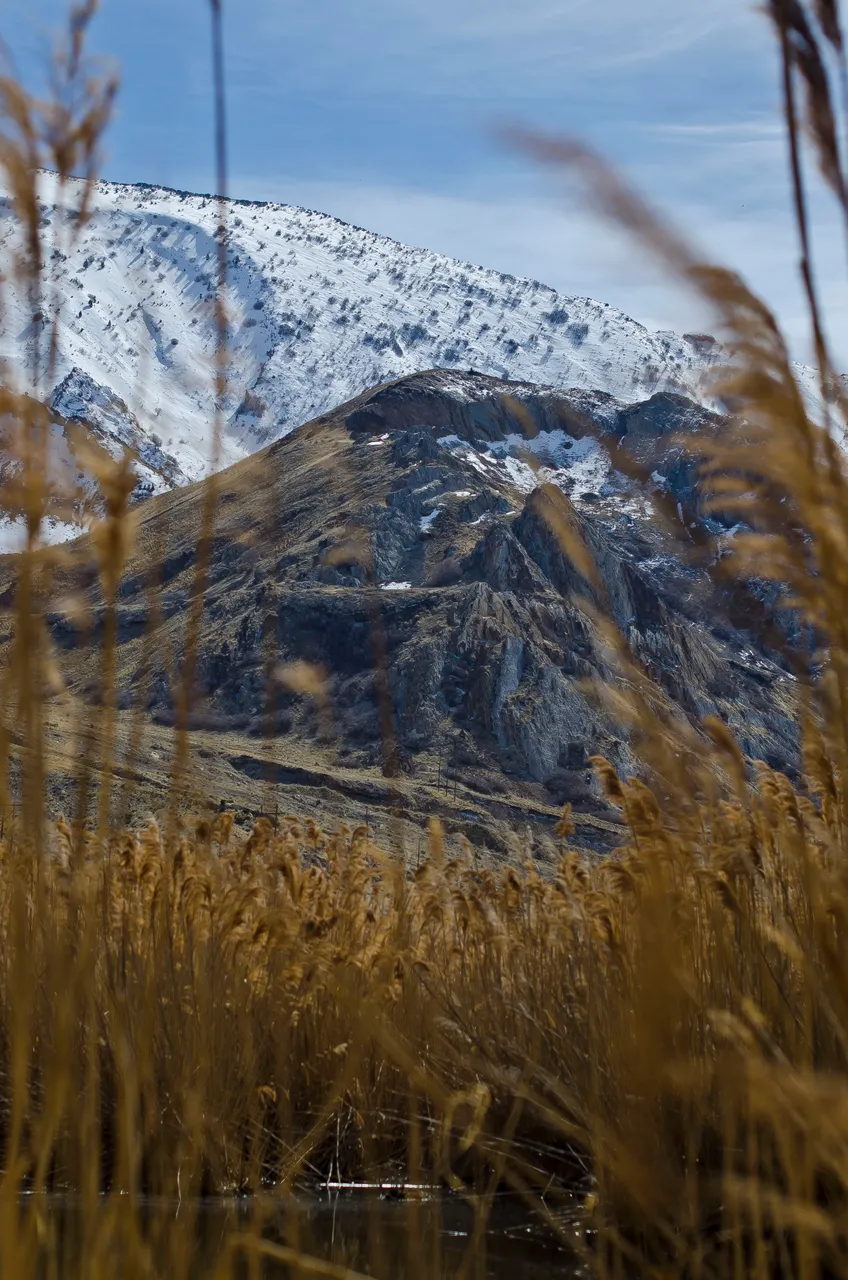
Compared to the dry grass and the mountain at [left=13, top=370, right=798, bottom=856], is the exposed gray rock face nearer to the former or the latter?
the mountain at [left=13, top=370, right=798, bottom=856]

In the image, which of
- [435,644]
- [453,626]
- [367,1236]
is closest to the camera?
[367,1236]

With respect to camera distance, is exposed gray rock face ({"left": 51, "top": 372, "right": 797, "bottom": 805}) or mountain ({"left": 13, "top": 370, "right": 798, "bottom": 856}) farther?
exposed gray rock face ({"left": 51, "top": 372, "right": 797, "bottom": 805})

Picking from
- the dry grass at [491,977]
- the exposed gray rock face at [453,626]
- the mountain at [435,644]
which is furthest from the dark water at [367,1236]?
the exposed gray rock face at [453,626]

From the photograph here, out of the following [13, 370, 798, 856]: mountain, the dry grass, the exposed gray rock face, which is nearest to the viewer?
the dry grass

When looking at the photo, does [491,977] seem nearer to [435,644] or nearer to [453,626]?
[435,644]

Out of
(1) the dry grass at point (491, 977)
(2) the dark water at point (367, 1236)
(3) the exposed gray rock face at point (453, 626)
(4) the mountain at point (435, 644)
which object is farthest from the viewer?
(3) the exposed gray rock face at point (453, 626)

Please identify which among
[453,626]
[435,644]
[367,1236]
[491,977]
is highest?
[453,626]

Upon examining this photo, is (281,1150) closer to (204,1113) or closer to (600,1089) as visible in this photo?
(204,1113)

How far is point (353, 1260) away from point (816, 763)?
68.1 inches

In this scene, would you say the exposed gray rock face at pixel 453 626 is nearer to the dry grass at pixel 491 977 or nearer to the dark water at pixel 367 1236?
the dry grass at pixel 491 977

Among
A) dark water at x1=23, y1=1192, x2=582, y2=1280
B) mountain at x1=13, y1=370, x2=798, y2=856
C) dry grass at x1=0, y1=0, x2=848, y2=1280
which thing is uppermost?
mountain at x1=13, y1=370, x2=798, y2=856

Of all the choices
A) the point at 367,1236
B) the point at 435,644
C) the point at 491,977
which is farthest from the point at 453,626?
the point at 367,1236

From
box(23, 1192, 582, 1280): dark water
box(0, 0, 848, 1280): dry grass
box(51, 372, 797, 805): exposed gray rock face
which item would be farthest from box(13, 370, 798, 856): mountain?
box(23, 1192, 582, 1280): dark water

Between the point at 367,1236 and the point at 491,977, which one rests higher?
the point at 491,977
